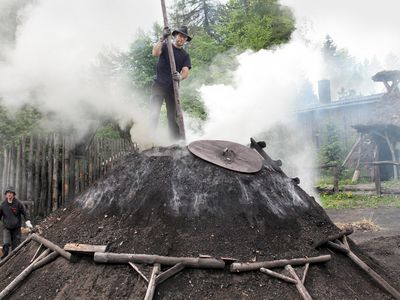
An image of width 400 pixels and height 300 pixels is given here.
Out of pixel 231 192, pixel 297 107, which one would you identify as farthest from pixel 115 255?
pixel 297 107

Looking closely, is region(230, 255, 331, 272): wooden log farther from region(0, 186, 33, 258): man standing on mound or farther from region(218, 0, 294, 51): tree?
region(218, 0, 294, 51): tree

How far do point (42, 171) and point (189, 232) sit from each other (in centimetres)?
574

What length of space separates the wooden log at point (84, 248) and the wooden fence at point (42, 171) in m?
4.70

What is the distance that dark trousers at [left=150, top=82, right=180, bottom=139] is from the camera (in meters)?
6.39

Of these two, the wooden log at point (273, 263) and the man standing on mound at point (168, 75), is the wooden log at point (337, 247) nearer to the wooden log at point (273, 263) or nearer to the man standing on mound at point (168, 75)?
the wooden log at point (273, 263)

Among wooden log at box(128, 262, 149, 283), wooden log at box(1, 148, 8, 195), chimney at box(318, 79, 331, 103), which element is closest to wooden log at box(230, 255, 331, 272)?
wooden log at box(128, 262, 149, 283)

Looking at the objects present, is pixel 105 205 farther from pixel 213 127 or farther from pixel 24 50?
pixel 24 50

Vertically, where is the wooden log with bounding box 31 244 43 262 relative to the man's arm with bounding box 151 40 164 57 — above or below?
below

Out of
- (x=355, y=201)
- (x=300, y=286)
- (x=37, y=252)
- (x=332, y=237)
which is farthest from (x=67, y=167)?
(x=355, y=201)

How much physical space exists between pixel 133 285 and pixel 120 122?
8.83m

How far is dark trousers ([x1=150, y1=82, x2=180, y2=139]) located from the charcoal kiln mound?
132 cm

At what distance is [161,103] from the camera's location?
21.1 ft

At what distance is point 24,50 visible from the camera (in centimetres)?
966

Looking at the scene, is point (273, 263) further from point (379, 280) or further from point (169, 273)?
point (379, 280)
